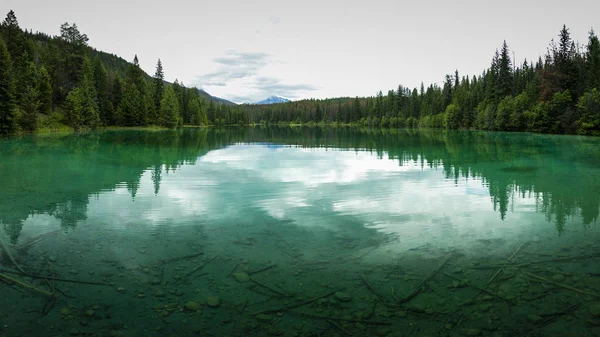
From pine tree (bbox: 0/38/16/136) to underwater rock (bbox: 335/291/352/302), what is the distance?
56376mm

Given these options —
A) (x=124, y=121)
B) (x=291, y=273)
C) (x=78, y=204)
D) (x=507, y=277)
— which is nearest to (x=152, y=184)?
(x=78, y=204)

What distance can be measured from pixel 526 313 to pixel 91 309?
638 centimetres

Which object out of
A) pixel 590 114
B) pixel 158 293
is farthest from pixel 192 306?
pixel 590 114

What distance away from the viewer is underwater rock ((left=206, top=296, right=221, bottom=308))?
6.03 metres

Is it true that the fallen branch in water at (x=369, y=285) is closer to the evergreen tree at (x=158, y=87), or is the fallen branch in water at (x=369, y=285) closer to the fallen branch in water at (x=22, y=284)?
the fallen branch in water at (x=22, y=284)

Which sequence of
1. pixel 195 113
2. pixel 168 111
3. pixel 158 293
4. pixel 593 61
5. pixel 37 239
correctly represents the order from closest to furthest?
1. pixel 158 293
2. pixel 37 239
3. pixel 593 61
4. pixel 168 111
5. pixel 195 113

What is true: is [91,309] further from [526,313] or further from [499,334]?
[526,313]

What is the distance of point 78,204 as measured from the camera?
518 inches

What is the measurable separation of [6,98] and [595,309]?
60014mm

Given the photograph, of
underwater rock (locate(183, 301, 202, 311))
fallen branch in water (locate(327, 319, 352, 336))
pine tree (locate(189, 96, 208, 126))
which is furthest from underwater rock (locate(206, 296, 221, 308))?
pine tree (locate(189, 96, 208, 126))

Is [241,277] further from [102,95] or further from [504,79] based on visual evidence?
[504,79]

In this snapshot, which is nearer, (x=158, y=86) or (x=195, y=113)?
(x=158, y=86)

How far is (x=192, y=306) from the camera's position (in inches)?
235

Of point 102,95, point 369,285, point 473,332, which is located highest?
point 102,95
